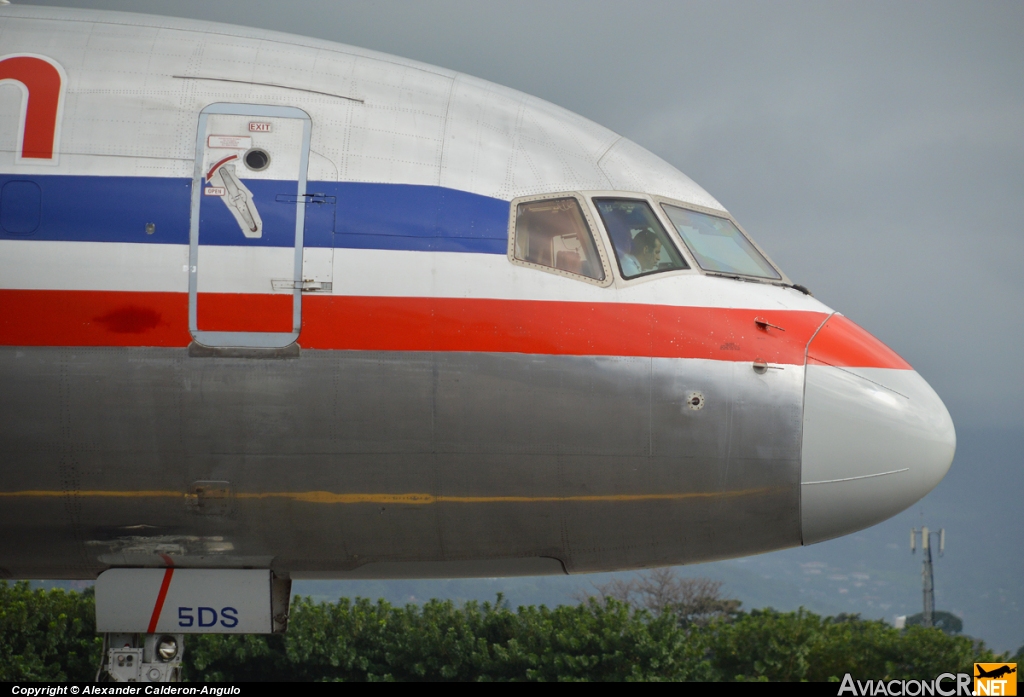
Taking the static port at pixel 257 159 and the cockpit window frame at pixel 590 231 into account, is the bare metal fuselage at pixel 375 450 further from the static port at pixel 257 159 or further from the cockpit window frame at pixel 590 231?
the static port at pixel 257 159

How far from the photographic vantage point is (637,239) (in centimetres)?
655

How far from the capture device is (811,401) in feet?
20.1

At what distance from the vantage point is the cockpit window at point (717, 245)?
262 inches

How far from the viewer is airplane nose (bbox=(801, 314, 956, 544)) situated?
243 inches

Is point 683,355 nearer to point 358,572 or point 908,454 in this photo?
point 908,454

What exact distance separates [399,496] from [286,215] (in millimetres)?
1926

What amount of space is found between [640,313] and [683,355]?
0.38 m

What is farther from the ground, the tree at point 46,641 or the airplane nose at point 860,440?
the airplane nose at point 860,440

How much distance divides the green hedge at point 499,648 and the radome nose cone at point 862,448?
11.0 metres

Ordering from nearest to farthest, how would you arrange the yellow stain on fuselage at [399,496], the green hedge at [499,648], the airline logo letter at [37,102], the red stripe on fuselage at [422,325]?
the red stripe on fuselage at [422,325]
the yellow stain on fuselage at [399,496]
the airline logo letter at [37,102]
the green hedge at [499,648]

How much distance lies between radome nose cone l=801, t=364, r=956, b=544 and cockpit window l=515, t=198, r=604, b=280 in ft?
5.30

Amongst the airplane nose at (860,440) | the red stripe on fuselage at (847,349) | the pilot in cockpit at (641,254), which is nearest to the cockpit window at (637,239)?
the pilot in cockpit at (641,254)

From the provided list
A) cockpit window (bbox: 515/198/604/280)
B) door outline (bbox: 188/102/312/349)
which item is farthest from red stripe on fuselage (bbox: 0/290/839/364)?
cockpit window (bbox: 515/198/604/280)

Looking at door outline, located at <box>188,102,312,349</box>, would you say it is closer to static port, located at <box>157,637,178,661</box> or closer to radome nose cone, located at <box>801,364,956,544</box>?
static port, located at <box>157,637,178,661</box>
